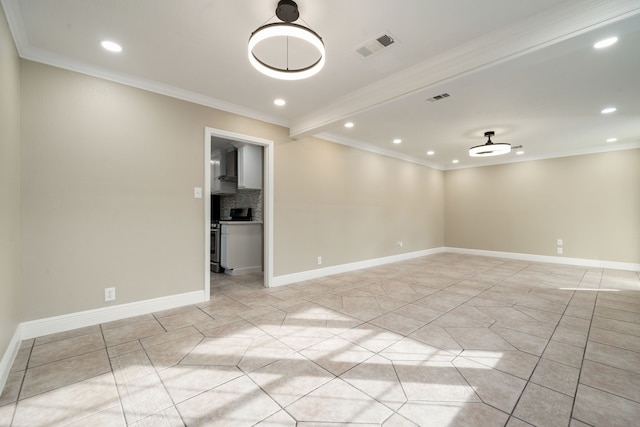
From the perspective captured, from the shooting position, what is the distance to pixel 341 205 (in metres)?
5.20

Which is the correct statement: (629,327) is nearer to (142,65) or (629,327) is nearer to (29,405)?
(29,405)

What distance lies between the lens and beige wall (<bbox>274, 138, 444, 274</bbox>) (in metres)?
4.38

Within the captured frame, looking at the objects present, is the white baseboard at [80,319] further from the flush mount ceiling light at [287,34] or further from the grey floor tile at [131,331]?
the flush mount ceiling light at [287,34]

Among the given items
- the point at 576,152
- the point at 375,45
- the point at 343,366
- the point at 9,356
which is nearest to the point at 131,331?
the point at 9,356

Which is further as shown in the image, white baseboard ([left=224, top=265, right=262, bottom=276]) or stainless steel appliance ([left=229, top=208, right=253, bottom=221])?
stainless steel appliance ([left=229, top=208, right=253, bottom=221])

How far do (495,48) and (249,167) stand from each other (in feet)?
13.4

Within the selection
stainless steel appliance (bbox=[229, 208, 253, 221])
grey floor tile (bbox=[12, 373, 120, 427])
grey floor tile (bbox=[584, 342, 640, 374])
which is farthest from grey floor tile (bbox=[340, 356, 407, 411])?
stainless steel appliance (bbox=[229, 208, 253, 221])

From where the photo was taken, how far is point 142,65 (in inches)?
106

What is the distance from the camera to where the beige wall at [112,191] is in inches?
96.4

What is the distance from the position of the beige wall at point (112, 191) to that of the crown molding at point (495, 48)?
5.80 feet

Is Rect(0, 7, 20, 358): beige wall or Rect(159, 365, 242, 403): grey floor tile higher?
Rect(0, 7, 20, 358): beige wall

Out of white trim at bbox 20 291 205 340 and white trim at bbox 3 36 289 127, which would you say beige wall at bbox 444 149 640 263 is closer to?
white trim at bbox 3 36 289 127

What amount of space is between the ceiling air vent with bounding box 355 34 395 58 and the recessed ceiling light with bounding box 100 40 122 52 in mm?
2164

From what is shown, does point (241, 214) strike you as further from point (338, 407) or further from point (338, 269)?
point (338, 407)
